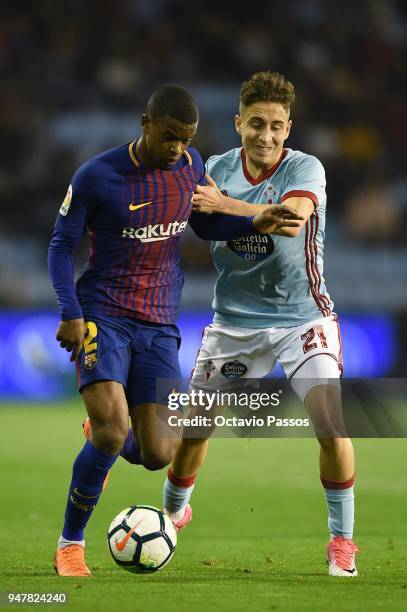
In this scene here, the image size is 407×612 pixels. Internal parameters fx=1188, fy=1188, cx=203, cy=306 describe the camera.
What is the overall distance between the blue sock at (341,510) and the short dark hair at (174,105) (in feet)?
5.64

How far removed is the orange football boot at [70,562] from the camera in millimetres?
5008

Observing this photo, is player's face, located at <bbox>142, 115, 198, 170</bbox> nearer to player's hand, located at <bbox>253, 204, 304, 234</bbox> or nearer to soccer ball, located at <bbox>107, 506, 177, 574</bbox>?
player's hand, located at <bbox>253, 204, 304, 234</bbox>

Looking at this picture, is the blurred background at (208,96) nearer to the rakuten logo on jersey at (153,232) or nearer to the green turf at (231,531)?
the green turf at (231,531)

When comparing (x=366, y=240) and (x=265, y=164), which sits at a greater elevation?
(x=265, y=164)

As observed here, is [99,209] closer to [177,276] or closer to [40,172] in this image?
[177,276]

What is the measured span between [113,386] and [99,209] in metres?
0.79

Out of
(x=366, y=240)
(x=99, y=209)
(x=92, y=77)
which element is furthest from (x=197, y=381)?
(x=92, y=77)

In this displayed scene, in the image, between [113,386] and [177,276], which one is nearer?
[113,386]

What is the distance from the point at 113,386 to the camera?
16.9 ft

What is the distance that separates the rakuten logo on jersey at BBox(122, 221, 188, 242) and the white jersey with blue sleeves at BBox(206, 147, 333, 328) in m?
0.44

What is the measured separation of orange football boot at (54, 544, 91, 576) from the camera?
16.4 feet

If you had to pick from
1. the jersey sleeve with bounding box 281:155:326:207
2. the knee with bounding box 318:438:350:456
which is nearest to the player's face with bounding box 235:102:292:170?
the jersey sleeve with bounding box 281:155:326:207

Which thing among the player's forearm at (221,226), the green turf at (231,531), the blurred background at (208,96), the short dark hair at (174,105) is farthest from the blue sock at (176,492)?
the blurred background at (208,96)

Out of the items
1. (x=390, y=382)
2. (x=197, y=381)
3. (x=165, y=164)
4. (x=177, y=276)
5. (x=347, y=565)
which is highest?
(x=165, y=164)
